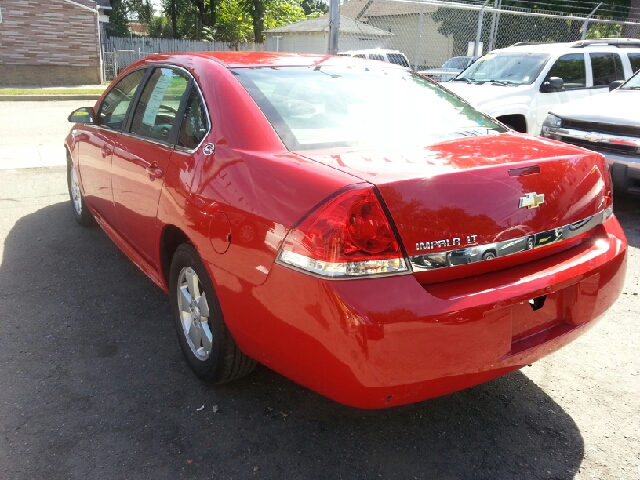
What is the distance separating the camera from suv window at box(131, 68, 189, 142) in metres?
3.36

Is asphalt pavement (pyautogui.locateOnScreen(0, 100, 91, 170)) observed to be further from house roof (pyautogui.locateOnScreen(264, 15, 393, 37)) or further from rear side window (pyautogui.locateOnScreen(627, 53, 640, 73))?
house roof (pyautogui.locateOnScreen(264, 15, 393, 37))

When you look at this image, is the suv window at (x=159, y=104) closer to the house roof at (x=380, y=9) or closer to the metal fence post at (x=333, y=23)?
the metal fence post at (x=333, y=23)

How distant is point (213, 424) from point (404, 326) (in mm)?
1195

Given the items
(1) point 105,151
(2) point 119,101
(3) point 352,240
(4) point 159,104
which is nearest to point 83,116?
(2) point 119,101

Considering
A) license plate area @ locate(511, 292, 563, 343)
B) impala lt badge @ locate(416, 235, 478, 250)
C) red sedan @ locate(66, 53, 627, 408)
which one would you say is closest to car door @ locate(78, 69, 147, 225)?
red sedan @ locate(66, 53, 627, 408)

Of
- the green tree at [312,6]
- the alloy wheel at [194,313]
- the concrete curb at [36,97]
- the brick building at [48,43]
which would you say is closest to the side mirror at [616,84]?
the alloy wheel at [194,313]

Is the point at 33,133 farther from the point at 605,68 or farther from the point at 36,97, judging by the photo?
the point at 605,68

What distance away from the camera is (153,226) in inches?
132

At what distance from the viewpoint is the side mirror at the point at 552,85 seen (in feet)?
27.2

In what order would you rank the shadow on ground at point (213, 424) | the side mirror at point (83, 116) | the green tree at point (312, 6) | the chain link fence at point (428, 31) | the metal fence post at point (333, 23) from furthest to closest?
the green tree at point (312, 6) → the chain link fence at point (428, 31) → the metal fence post at point (333, 23) → the side mirror at point (83, 116) → the shadow on ground at point (213, 424)

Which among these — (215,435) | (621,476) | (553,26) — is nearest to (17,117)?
(215,435)

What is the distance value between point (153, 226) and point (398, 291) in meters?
1.75

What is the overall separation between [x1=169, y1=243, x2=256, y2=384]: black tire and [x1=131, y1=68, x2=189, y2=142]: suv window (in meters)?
0.77

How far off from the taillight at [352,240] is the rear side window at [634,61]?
9.31m
